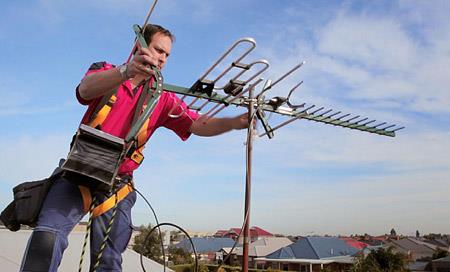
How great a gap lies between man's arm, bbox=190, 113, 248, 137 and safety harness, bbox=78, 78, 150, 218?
34 cm

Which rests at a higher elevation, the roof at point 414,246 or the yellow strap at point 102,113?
the yellow strap at point 102,113

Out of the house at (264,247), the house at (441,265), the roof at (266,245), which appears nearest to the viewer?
the house at (441,265)

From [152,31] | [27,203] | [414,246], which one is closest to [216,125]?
[152,31]

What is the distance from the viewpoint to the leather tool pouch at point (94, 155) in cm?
145

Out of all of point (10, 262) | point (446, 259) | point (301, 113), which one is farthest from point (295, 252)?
point (301, 113)

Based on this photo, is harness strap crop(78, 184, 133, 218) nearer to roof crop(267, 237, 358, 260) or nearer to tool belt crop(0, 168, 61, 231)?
tool belt crop(0, 168, 61, 231)

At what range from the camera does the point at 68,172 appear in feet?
4.96

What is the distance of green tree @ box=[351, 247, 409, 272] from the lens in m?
20.8

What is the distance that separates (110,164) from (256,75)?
2.42ft

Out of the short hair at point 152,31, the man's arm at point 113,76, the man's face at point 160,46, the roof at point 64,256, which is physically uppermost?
the short hair at point 152,31

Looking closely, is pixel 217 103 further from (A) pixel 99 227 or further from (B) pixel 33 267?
(B) pixel 33 267

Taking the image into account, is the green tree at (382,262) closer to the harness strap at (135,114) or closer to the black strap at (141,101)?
the harness strap at (135,114)

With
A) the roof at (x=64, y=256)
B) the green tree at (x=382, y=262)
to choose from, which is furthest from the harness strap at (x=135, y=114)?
the green tree at (x=382, y=262)

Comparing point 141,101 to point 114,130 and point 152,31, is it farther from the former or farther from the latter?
point 152,31
